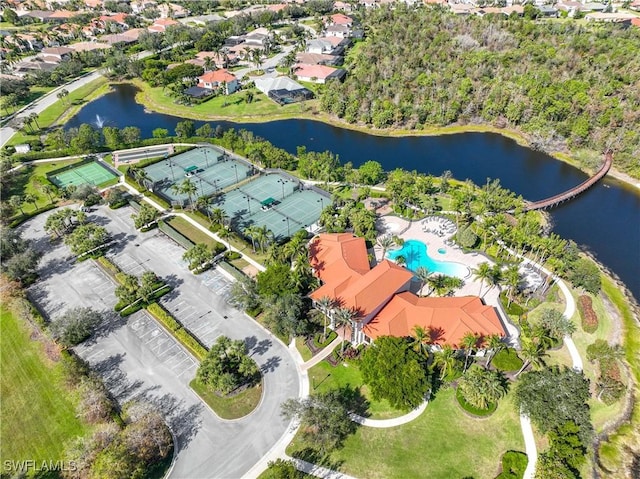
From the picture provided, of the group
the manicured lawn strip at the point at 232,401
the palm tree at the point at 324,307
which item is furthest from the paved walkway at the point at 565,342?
the manicured lawn strip at the point at 232,401

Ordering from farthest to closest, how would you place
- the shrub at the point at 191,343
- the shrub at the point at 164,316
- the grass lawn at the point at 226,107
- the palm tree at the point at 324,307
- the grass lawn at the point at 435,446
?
the grass lawn at the point at 226,107 → the shrub at the point at 164,316 → the shrub at the point at 191,343 → the palm tree at the point at 324,307 → the grass lawn at the point at 435,446

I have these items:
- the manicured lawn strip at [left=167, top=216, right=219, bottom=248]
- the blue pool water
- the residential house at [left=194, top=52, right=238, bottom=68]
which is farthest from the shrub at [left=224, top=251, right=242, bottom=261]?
the residential house at [left=194, top=52, right=238, bottom=68]

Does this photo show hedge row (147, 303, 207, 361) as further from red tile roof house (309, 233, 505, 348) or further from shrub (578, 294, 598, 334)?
shrub (578, 294, 598, 334)

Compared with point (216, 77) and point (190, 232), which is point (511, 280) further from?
point (216, 77)

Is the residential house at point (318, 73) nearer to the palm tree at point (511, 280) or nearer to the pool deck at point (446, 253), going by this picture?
the pool deck at point (446, 253)

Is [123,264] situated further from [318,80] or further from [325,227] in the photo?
[318,80]
